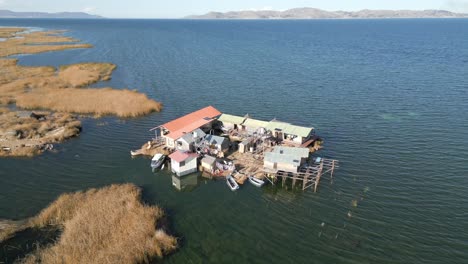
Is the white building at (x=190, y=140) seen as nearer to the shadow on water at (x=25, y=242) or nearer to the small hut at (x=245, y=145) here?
the small hut at (x=245, y=145)

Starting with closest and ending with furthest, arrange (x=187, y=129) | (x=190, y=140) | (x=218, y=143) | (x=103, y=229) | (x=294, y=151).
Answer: (x=103, y=229) < (x=294, y=151) < (x=218, y=143) < (x=190, y=140) < (x=187, y=129)

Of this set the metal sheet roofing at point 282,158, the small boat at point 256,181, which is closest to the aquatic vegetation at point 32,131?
the small boat at point 256,181

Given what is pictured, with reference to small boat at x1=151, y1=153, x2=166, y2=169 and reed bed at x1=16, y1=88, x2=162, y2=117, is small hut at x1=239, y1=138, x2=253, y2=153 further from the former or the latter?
reed bed at x1=16, y1=88, x2=162, y2=117

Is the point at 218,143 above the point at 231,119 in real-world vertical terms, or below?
below

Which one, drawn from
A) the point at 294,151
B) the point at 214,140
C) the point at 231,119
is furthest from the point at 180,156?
the point at 294,151

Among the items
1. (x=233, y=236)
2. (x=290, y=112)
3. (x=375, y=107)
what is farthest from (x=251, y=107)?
(x=233, y=236)

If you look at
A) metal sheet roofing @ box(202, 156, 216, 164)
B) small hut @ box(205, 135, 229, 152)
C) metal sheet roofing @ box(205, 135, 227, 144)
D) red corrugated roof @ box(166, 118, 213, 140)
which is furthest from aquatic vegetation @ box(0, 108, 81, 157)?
metal sheet roofing @ box(202, 156, 216, 164)

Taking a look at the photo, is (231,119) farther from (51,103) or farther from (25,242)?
(51,103)
